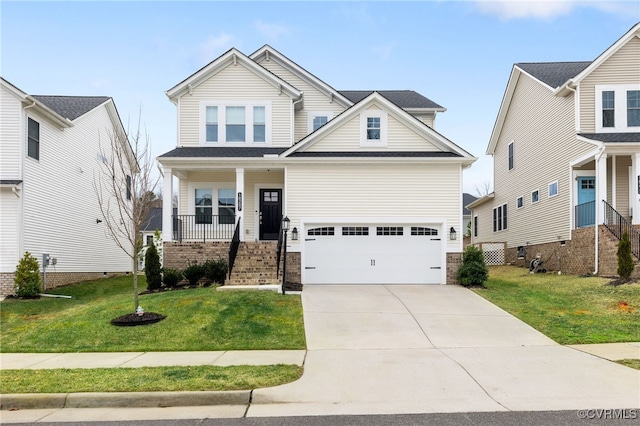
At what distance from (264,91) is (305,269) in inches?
293

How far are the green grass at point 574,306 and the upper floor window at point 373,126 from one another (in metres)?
6.25

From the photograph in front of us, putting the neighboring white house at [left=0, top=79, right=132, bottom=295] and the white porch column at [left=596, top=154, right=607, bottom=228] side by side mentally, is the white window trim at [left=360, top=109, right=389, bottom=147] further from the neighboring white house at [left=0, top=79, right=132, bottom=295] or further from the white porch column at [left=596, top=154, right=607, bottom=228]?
the neighboring white house at [left=0, top=79, right=132, bottom=295]

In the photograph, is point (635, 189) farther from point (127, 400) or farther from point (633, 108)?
point (127, 400)

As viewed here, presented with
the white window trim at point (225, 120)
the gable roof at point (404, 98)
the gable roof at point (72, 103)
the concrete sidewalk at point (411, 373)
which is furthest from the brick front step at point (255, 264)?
the gable roof at point (72, 103)

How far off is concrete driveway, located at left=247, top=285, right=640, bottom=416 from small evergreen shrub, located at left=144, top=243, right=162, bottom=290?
20.0 ft

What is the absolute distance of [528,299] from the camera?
14.2 metres

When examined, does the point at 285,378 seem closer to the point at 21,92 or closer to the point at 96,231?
the point at 21,92

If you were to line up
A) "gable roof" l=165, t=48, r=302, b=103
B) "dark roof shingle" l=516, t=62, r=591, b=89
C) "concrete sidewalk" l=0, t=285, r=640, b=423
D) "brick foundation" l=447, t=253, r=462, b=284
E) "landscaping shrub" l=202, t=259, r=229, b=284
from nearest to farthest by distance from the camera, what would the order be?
"concrete sidewalk" l=0, t=285, r=640, b=423 < "landscaping shrub" l=202, t=259, r=229, b=284 < "brick foundation" l=447, t=253, r=462, b=284 < "gable roof" l=165, t=48, r=302, b=103 < "dark roof shingle" l=516, t=62, r=591, b=89

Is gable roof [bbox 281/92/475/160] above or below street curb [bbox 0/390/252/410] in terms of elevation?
above

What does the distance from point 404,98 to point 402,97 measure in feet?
0.62

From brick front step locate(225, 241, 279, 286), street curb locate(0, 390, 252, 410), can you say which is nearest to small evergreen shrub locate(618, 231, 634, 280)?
brick front step locate(225, 241, 279, 286)

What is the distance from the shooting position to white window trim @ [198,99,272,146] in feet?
65.8

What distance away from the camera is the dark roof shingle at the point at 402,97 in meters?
23.2

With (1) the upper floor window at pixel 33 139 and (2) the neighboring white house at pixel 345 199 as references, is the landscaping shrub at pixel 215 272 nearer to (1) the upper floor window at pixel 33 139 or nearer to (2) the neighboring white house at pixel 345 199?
(2) the neighboring white house at pixel 345 199
